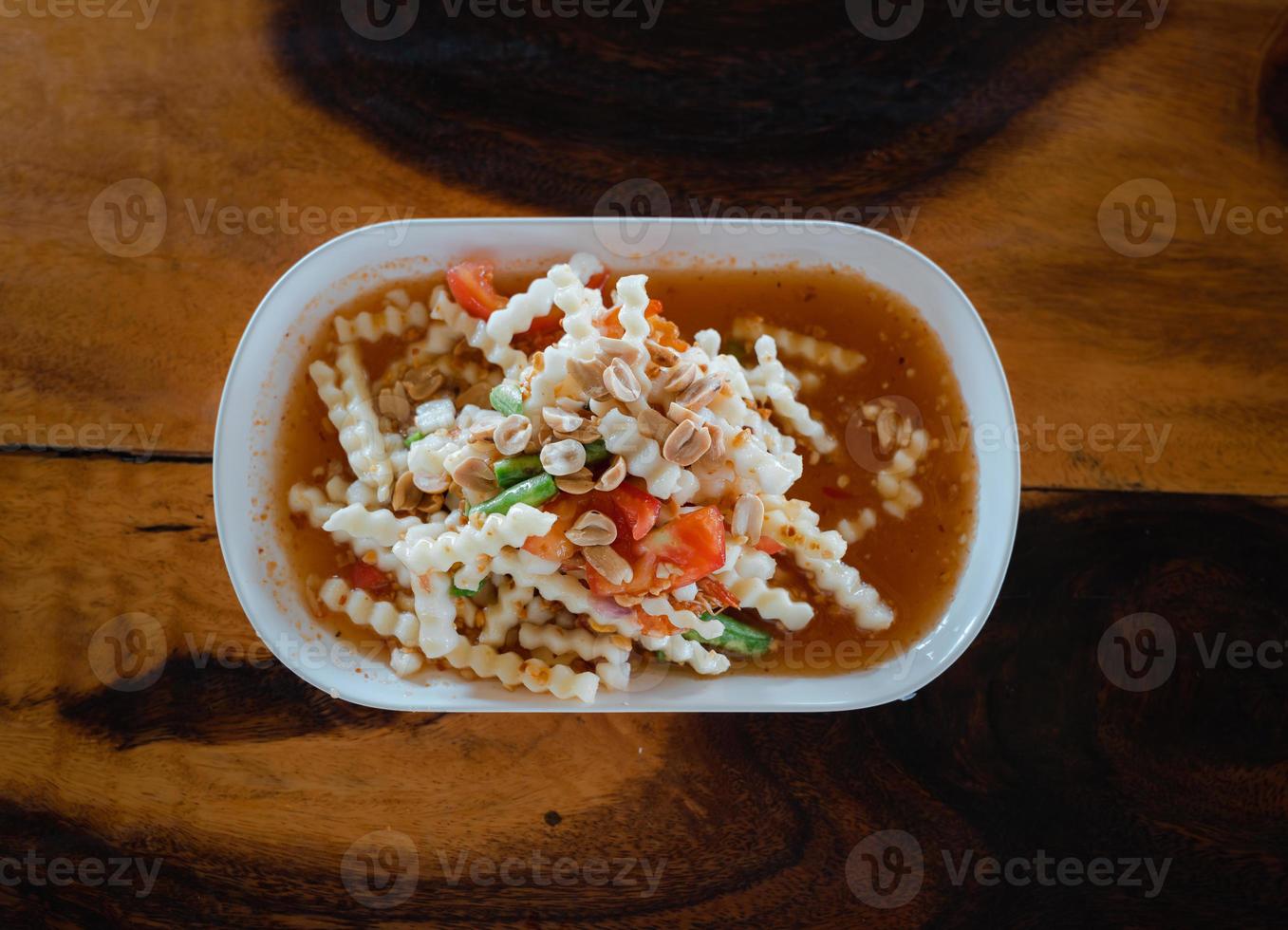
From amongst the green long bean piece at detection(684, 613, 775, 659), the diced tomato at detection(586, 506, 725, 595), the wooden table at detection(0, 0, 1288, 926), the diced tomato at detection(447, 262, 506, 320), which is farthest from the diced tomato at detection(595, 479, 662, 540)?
the wooden table at detection(0, 0, 1288, 926)

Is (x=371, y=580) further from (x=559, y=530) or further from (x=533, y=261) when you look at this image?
(x=533, y=261)

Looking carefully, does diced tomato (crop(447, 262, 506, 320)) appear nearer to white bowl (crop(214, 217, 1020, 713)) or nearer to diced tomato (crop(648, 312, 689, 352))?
white bowl (crop(214, 217, 1020, 713))

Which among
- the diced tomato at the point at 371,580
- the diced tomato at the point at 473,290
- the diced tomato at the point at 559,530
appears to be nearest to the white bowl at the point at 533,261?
the diced tomato at the point at 473,290

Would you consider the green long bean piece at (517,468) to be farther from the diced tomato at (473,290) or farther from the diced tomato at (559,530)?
the diced tomato at (473,290)

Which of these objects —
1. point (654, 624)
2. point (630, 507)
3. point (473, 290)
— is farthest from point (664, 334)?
point (654, 624)

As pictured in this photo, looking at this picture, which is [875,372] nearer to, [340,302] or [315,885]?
[340,302]
